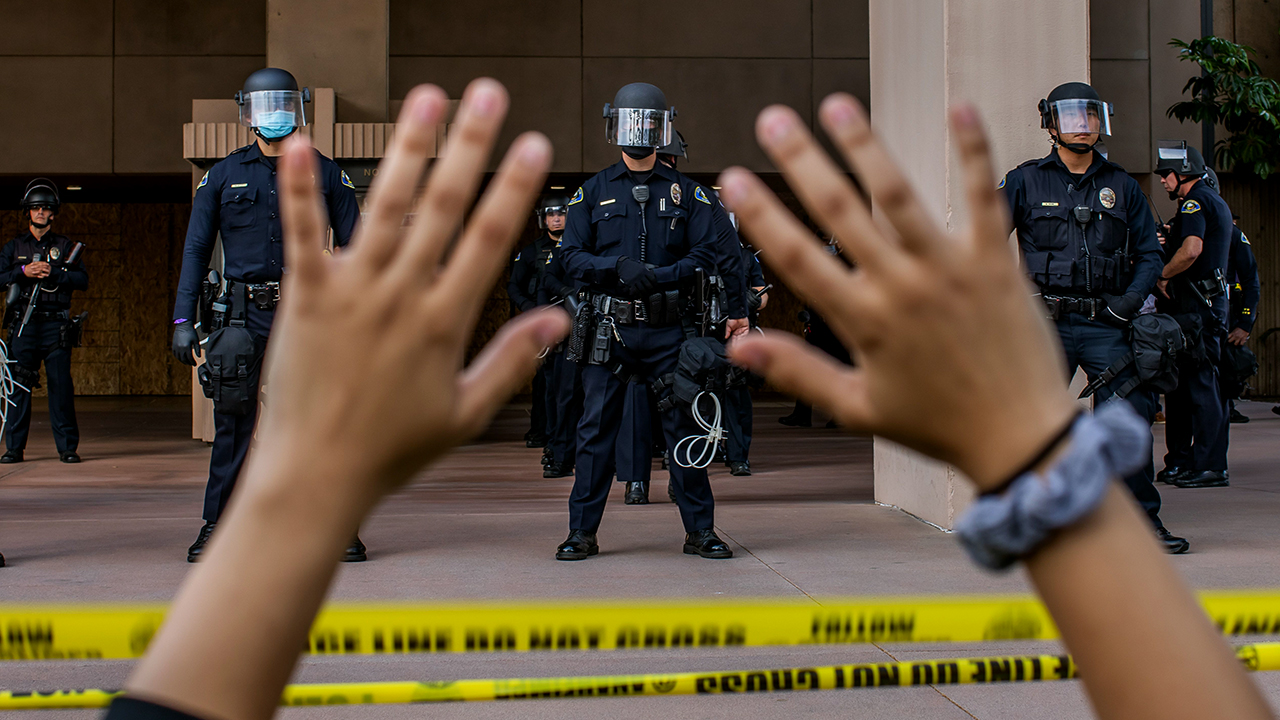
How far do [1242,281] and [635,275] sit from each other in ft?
A: 18.2

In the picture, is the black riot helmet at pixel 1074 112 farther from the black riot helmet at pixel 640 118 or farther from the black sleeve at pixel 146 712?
the black sleeve at pixel 146 712

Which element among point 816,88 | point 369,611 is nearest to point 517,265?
point 816,88

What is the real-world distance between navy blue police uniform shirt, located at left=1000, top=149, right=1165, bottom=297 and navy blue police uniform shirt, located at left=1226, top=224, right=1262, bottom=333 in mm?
3448

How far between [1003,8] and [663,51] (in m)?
8.59

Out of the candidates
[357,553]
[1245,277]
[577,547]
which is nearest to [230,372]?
[357,553]

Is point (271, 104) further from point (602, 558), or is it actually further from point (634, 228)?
point (602, 558)

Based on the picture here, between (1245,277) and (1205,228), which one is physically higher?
(1205,228)

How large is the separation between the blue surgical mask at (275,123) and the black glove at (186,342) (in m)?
0.89

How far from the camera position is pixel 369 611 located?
1468 millimetres

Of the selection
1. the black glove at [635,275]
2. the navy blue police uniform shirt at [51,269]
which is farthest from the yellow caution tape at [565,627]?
the navy blue police uniform shirt at [51,269]

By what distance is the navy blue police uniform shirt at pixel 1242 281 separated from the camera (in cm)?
792

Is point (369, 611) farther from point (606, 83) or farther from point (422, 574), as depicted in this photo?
point (606, 83)

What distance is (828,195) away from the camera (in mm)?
685

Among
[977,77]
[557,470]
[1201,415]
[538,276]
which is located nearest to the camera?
[977,77]
